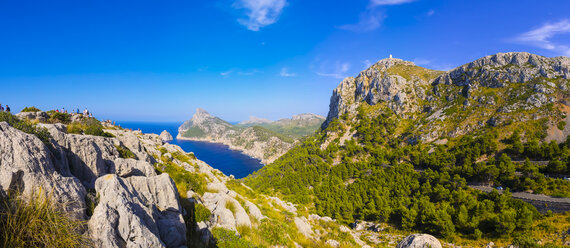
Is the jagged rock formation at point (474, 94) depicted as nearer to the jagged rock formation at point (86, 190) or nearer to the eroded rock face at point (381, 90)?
the eroded rock face at point (381, 90)

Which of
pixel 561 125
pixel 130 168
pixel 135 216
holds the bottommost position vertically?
pixel 135 216

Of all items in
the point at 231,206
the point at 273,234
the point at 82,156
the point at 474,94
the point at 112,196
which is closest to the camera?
the point at 112,196

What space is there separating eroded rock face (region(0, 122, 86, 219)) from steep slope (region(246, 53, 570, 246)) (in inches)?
2027

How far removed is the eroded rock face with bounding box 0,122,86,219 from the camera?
5234 mm

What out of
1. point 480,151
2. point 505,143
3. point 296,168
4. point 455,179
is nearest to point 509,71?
point 505,143

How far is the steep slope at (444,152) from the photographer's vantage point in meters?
44.6

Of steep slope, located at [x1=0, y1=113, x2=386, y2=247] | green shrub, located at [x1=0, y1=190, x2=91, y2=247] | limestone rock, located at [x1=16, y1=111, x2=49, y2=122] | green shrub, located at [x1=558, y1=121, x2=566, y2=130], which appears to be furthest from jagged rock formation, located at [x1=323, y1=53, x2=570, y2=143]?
limestone rock, located at [x1=16, y1=111, x2=49, y2=122]

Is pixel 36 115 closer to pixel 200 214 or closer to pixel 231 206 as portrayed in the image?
pixel 200 214

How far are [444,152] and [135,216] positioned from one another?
88198 millimetres

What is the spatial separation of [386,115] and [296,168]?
54.5 metres

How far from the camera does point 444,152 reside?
69500 mm

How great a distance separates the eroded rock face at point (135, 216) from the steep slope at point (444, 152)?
48.8 metres

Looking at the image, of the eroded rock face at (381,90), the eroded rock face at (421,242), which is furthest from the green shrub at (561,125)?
the eroded rock face at (421,242)

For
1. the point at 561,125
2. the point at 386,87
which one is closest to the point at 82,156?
the point at 561,125
